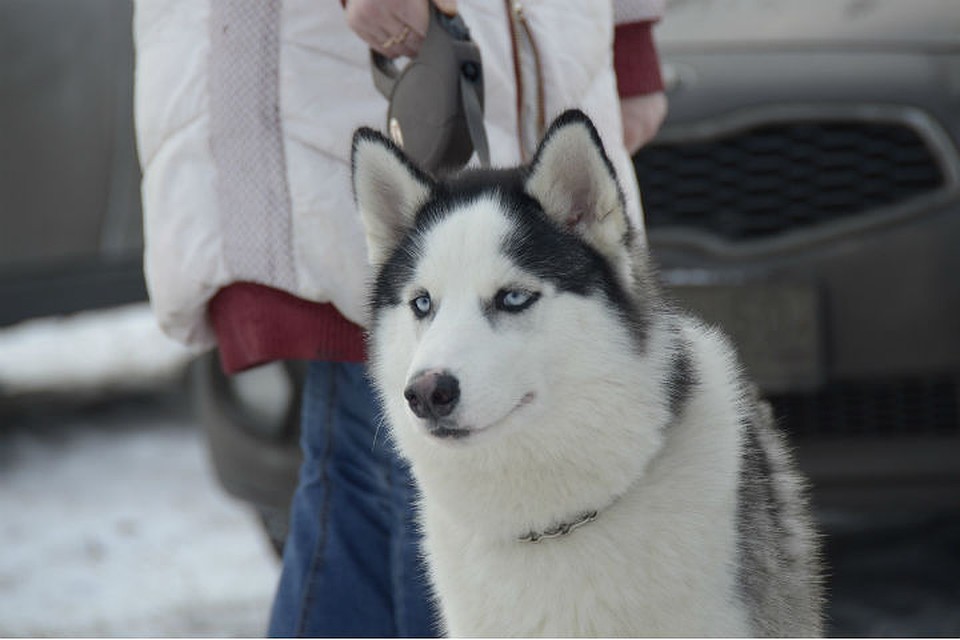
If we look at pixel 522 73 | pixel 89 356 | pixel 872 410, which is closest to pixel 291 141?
pixel 522 73

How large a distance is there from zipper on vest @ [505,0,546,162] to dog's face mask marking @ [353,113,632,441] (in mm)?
239

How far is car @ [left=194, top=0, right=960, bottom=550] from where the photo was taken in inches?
148

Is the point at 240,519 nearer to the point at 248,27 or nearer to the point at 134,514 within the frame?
the point at 134,514

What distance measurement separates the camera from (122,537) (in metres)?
5.26

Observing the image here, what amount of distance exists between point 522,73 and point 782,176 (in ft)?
4.81

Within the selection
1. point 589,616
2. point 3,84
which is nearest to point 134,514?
point 3,84

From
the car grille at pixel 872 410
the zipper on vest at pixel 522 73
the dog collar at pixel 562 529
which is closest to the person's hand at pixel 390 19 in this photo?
the zipper on vest at pixel 522 73

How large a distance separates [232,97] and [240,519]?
3132mm

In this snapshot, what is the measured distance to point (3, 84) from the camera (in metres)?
5.59

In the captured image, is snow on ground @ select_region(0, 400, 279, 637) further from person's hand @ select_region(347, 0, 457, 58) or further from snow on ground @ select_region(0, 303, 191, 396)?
person's hand @ select_region(347, 0, 457, 58)

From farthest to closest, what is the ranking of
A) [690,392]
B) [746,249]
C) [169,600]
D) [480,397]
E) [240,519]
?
1. [240,519]
2. [169,600]
3. [746,249]
4. [690,392]
5. [480,397]

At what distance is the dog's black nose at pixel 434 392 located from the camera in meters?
2.12

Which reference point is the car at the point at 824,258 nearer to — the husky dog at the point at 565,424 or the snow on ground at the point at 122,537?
the snow on ground at the point at 122,537

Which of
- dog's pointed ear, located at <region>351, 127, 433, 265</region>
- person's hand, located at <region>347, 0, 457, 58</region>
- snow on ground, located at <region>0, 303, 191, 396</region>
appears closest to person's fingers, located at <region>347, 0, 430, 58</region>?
person's hand, located at <region>347, 0, 457, 58</region>
